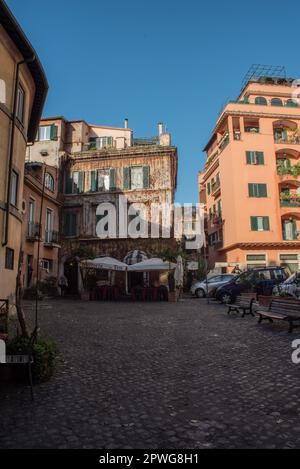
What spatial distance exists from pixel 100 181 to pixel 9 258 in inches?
605

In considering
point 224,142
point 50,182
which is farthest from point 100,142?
point 224,142

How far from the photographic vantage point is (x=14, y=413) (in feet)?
13.1

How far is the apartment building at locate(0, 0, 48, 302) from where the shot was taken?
11.8 metres

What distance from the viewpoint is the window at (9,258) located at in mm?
12461

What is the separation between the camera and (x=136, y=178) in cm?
2664

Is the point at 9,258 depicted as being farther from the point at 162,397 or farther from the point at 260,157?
the point at 260,157

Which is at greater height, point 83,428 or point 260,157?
point 260,157

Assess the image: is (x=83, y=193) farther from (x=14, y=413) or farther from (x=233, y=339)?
(x=14, y=413)

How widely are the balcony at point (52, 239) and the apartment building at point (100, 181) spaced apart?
2.48ft

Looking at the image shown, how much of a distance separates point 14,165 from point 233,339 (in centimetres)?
970

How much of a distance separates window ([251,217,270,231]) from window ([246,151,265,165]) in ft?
18.5

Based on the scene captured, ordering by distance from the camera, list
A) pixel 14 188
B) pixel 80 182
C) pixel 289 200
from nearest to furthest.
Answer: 1. pixel 14 188
2. pixel 80 182
3. pixel 289 200
